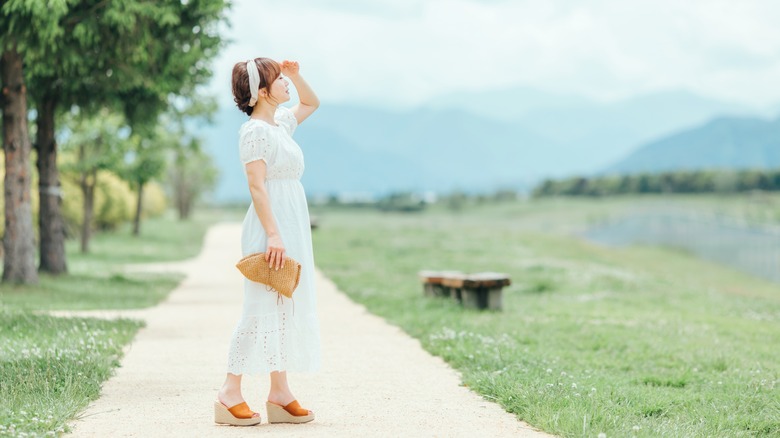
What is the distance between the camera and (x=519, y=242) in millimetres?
40031

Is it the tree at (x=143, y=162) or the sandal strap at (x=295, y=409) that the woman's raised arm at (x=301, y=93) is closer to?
the sandal strap at (x=295, y=409)

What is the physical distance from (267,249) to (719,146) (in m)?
180

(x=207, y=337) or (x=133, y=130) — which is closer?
(x=207, y=337)

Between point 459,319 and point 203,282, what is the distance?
961cm

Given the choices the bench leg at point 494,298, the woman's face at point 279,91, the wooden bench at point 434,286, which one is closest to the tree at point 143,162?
the wooden bench at point 434,286

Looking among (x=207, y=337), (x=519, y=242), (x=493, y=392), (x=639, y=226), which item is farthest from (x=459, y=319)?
Answer: (x=639, y=226)

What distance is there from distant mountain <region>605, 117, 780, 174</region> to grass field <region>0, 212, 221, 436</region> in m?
151

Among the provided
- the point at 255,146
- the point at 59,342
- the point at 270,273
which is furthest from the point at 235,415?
the point at 59,342

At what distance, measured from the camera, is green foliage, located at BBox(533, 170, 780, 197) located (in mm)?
66062

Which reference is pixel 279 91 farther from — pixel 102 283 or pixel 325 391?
pixel 102 283

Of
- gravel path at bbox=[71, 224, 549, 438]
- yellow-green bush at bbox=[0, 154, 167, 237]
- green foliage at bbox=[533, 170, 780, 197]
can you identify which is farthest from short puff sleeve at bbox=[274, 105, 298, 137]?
green foliage at bbox=[533, 170, 780, 197]

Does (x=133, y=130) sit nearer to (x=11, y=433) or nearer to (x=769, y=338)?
(x=769, y=338)

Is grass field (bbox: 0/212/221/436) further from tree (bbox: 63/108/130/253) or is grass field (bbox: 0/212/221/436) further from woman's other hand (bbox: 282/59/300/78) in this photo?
tree (bbox: 63/108/130/253)

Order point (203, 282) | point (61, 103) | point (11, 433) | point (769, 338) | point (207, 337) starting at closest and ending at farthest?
point (11, 433) < point (207, 337) < point (769, 338) < point (61, 103) < point (203, 282)
